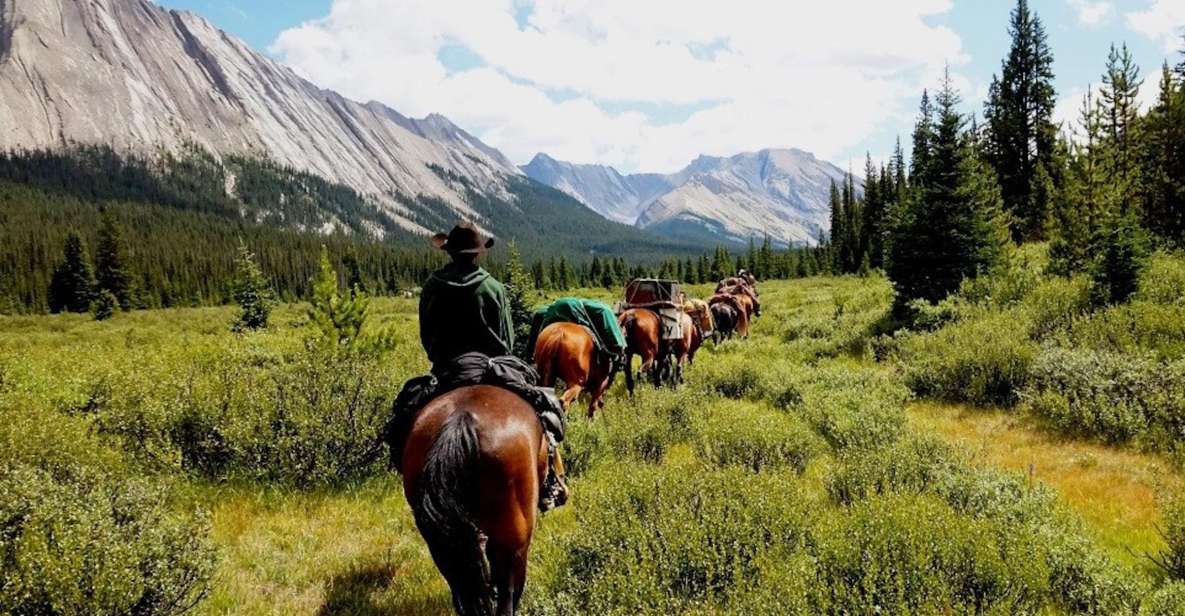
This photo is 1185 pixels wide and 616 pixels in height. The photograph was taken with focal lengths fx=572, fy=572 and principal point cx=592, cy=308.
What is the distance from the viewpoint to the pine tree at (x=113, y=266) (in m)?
60.2

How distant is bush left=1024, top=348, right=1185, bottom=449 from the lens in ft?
26.7

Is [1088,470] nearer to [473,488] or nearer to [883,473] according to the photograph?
[883,473]

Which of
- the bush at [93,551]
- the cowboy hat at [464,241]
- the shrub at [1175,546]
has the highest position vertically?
the cowboy hat at [464,241]

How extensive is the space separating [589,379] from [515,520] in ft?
20.0

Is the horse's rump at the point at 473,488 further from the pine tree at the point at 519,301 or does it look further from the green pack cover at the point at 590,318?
the pine tree at the point at 519,301

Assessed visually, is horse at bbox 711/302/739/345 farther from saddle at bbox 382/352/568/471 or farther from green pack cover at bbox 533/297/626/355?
saddle at bbox 382/352/568/471

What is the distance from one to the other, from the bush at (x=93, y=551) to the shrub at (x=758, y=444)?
5500 mm

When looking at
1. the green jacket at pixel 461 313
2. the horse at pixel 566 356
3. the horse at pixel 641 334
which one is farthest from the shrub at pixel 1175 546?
the horse at pixel 641 334

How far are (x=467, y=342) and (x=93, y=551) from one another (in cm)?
292

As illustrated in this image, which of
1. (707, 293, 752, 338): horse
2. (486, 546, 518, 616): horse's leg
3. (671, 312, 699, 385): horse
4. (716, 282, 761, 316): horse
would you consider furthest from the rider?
(716, 282, 761, 316): horse

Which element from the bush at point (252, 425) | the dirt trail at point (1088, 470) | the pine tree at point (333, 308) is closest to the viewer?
the dirt trail at point (1088, 470)

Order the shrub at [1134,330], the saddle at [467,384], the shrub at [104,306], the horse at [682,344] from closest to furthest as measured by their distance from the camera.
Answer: the saddle at [467,384], the shrub at [1134,330], the horse at [682,344], the shrub at [104,306]

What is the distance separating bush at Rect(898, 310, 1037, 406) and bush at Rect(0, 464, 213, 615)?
39.7 feet

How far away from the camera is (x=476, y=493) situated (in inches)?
150
